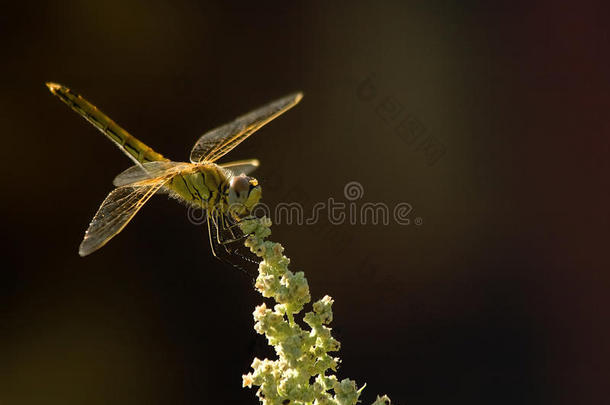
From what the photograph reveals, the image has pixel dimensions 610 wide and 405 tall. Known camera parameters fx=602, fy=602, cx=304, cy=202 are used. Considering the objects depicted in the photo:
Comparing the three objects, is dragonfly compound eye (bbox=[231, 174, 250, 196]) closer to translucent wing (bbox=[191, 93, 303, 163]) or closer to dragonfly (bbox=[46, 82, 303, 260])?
dragonfly (bbox=[46, 82, 303, 260])

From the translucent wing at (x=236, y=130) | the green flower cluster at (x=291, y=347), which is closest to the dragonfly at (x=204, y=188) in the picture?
the translucent wing at (x=236, y=130)

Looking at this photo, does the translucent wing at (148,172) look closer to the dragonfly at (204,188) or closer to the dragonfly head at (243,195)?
the dragonfly at (204,188)

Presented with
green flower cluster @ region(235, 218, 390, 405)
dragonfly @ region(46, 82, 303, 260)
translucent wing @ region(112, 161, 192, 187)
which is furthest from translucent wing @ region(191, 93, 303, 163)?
green flower cluster @ region(235, 218, 390, 405)

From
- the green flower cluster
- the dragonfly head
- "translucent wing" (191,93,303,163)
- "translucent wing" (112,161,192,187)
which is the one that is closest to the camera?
the green flower cluster

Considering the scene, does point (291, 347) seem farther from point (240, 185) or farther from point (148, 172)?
point (148, 172)

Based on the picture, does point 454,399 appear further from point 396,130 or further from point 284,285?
point 284,285
